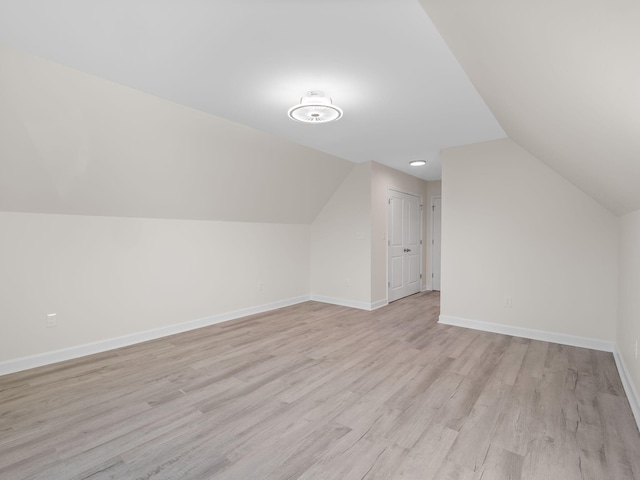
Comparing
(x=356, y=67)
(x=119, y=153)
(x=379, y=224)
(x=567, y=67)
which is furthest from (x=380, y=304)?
(x=567, y=67)

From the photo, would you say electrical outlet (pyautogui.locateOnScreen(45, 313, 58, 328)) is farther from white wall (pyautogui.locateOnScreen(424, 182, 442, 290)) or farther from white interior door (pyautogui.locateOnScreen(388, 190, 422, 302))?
white wall (pyautogui.locateOnScreen(424, 182, 442, 290))

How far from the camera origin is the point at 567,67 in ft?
3.97

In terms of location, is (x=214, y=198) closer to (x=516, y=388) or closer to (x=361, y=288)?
(x=361, y=288)

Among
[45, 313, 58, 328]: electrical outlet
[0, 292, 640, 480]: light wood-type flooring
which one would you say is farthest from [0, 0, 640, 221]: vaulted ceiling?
[0, 292, 640, 480]: light wood-type flooring

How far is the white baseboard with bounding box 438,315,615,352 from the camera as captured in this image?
3.36m

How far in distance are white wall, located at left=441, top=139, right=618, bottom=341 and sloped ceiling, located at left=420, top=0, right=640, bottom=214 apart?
123cm

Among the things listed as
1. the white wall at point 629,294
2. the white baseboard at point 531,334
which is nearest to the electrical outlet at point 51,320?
the white baseboard at point 531,334

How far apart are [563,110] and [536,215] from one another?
2381 mm

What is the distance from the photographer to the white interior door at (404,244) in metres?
5.64

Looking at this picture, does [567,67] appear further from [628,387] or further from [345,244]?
[345,244]

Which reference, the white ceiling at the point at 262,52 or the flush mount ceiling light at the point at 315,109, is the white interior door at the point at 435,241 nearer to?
the white ceiling at the point at 262,52

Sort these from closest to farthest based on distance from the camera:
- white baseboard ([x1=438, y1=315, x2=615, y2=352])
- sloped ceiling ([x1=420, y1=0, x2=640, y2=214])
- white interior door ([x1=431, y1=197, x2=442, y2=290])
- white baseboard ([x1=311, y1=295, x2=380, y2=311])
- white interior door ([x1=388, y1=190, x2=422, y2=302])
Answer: sloped ceiling ([x1=420, y1=0, x2=640, y2=214]) < white baseboard ([x1=438, y1=315, x2=615, y2=352]) < white baseboard ([x1=311, y1=295, x2=380, y2=311]) < white interior door ([x1=388, y1=190, x2=422, y2=302]) < white interior door ([x1=431, y1=197, x2=442, y2=290])

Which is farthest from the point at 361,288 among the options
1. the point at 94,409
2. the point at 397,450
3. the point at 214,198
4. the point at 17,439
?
the point at 17,439

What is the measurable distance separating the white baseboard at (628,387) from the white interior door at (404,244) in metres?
3.06
